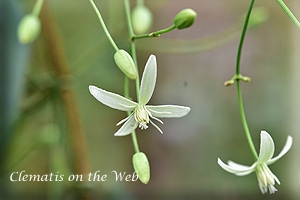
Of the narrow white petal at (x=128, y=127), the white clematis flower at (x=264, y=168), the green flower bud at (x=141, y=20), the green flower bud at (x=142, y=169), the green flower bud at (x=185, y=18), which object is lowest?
the white clematis flower at (x=264, y=168)

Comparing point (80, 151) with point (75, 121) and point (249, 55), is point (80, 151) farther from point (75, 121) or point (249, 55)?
point (249, 55)

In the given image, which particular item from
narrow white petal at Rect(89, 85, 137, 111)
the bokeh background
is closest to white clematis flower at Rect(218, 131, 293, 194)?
narrow white petal at Rect(89, 85, 137, 111)

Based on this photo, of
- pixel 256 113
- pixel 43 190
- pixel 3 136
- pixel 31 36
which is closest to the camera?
pixel 31 36

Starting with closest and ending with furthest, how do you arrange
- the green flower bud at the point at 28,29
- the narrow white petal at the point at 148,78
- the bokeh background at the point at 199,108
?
the narrow white petal at the point at 148,78 < the green flower bud at the point at 28,29 < the bokeh background at the point at 199,108

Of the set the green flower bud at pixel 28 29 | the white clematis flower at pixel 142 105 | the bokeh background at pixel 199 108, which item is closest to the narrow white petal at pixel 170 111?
the white clematis flower at pixel 142 105

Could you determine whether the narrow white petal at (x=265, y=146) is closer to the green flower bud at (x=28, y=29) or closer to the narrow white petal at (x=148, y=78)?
the narrow white petal at (x=148, y=78)

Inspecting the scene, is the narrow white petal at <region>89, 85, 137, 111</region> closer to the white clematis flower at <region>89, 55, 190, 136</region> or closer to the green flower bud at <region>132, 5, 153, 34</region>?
the white clematis flower at <region>89, 55, 190, 136</region>

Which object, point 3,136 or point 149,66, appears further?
point 3,136

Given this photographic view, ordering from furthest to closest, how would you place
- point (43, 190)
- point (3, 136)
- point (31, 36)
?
1. point (43, 190)
2. point (3, 136)
3. point (31, 36)

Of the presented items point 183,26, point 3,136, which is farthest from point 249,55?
point 183,26
